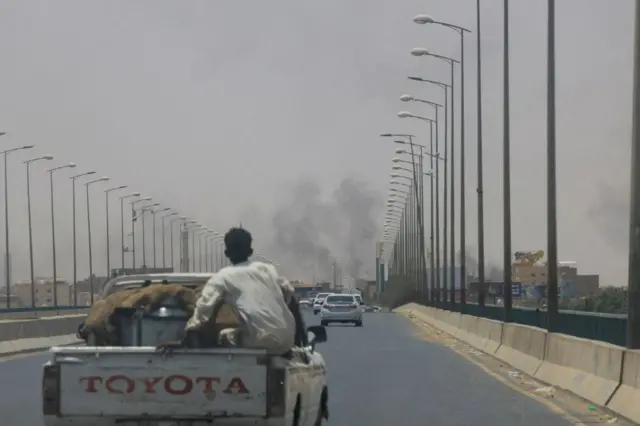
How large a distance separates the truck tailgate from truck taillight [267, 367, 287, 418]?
1.6 inches

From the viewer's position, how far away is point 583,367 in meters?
23.1

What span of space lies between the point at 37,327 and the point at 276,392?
31801 mm

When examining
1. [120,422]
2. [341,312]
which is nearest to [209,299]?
[120,422]

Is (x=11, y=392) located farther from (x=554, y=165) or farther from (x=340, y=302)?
(x=340, y=302)

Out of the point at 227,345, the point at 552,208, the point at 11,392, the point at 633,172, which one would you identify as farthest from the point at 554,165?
the point at 227,345

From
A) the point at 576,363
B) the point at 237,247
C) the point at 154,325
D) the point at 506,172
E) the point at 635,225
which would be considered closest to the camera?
the point at 237,247

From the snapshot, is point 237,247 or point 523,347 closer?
point 237,247

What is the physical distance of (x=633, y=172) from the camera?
22.0m

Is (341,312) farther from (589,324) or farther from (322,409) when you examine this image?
(322,409)

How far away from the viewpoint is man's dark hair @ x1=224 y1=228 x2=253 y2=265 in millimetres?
12703

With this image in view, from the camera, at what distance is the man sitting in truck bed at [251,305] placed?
40.4ft

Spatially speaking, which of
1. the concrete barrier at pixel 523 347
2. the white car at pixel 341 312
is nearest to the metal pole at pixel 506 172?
the concrete barrier at pixel 523 347

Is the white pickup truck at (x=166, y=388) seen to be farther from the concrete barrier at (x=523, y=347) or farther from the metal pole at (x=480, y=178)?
the metal pole at (x=480, y=178)

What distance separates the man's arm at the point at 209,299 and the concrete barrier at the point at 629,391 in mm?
7384
